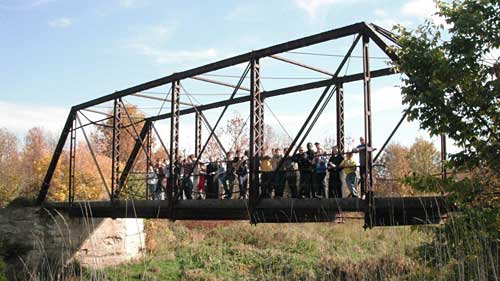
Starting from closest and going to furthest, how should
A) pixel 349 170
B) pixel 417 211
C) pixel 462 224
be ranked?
pixel 462 224 → pixel 417 211 → pixel 349 170

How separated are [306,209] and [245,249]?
14775 mm

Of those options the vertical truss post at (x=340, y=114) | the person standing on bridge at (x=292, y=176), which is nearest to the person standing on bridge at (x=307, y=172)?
the person standing on bridge at (x=292, y=176)

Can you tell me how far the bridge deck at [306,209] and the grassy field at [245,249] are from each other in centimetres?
612

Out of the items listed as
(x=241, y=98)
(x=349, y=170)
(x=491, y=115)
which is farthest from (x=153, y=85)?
(x=491, y=115)

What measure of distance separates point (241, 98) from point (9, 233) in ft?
34.4

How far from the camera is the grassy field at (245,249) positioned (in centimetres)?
2114

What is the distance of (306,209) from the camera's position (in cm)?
1105

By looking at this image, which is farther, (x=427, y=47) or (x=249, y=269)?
(x=249, y=269)

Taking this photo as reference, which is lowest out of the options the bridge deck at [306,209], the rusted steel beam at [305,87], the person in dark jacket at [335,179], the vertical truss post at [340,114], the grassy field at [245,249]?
the grassy field at [245,249]

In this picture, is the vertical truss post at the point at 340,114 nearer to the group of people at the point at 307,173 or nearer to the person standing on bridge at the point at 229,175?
the group of people at the point at 307,173

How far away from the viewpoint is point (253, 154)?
480 inches

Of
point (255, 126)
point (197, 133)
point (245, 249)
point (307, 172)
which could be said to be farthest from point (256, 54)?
point (245, 249)

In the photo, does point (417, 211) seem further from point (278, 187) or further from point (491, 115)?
point (278, 187)

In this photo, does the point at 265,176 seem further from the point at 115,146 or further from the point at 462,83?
the point at 115,146
